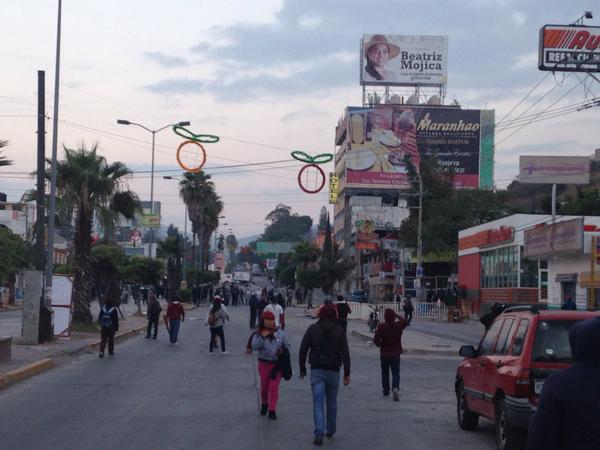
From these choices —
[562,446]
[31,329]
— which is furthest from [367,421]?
[31,329]

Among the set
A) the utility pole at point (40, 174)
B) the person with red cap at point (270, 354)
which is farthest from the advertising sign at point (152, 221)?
the person with red cap at point (270, 354)

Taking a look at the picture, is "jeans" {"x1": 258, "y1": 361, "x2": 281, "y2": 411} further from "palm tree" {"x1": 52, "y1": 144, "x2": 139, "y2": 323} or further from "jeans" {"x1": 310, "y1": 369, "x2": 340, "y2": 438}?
"palm tree" {"x1": 52, "y1": 144, "x2": 139, "y2": 323}

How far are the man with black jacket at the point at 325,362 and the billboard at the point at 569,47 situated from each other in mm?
27621

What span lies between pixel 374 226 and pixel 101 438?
268 feet

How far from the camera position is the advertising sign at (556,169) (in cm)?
4994

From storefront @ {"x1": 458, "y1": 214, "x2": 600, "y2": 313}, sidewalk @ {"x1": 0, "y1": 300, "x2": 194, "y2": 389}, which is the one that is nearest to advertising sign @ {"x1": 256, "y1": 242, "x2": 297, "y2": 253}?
storefront @ {"x1": 458, "y1": 214, "x2": 600, "y2": 313}

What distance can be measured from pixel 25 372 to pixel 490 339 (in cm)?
1044

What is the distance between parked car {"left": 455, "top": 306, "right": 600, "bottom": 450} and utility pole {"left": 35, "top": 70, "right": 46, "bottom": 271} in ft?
56.5

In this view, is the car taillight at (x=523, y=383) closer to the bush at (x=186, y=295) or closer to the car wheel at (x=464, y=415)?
the car wheel at (x=464, y=415)

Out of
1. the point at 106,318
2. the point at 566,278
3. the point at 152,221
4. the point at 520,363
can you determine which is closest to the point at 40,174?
the point at 106,318

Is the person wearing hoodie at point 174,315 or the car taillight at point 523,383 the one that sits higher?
the car taillight at point 523,383

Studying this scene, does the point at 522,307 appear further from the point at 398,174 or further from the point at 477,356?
the point at 398,174

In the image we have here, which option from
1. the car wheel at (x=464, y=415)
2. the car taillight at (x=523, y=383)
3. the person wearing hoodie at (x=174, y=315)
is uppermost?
the car taillight at (x=523, y=383)

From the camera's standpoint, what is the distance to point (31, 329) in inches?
1008
